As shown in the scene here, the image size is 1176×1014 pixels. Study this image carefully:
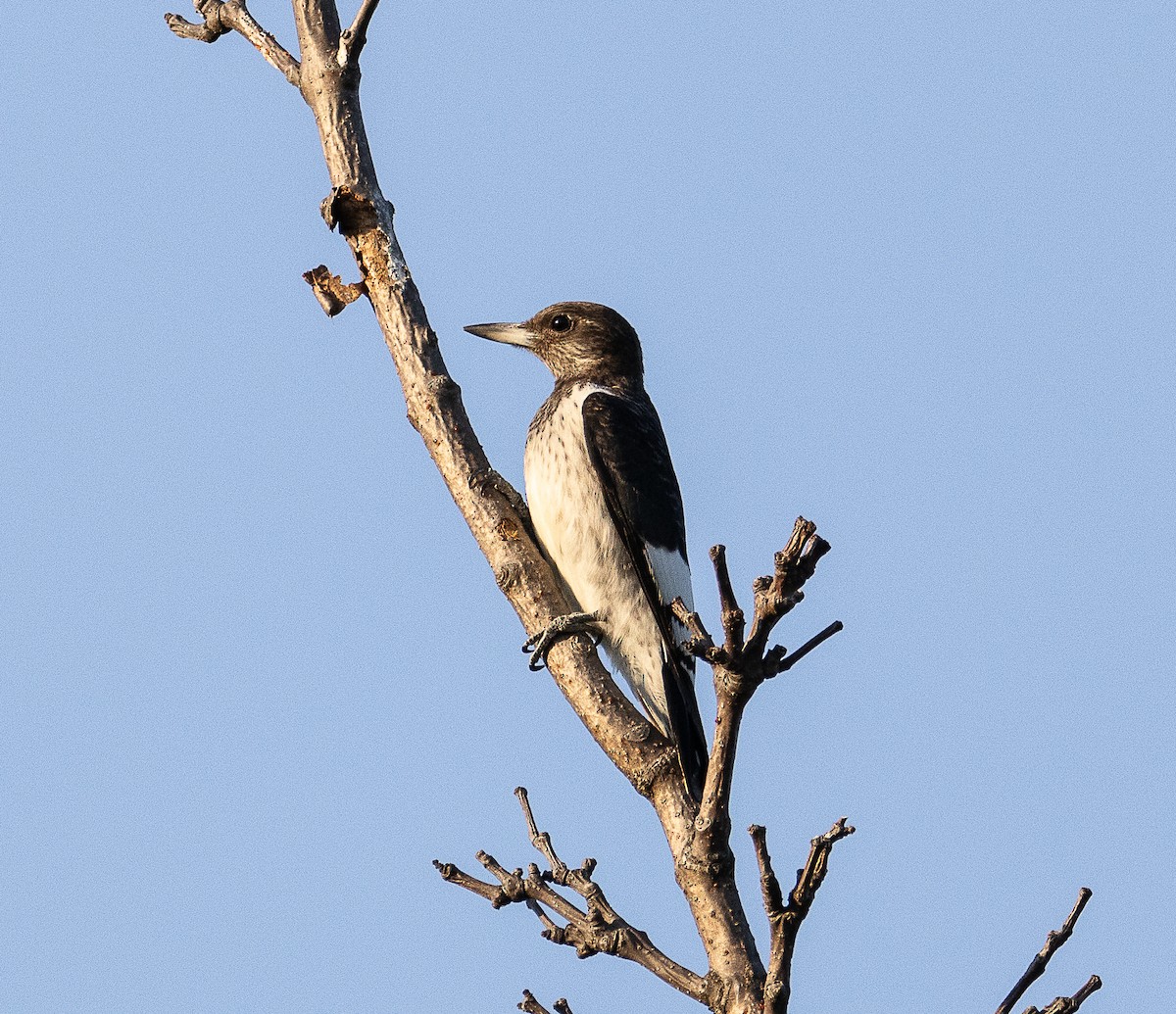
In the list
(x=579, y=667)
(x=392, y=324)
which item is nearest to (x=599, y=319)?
(x=392, y=324)

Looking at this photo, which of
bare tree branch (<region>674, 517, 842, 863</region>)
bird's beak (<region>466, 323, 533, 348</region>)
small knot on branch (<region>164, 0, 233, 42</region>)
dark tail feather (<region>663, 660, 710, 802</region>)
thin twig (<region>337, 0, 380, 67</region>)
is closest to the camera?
bare tree branch (<region>674, 517, 842, 863</region>)

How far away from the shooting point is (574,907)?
165 inches

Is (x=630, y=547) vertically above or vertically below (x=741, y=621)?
above

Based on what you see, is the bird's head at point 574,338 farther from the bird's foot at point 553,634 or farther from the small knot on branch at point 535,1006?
the small knot on branch at point 535,1006

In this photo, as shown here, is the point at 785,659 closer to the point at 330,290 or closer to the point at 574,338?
the point at 330,290

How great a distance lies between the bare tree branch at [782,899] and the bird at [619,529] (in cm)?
192

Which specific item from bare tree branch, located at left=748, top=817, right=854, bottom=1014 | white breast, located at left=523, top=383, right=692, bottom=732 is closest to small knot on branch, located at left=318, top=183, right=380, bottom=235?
white breast, located at left=523, top=383, right=692, bottom=732

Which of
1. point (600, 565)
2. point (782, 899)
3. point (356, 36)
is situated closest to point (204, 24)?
point (356, 36)

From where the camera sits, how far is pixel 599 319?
7.66m

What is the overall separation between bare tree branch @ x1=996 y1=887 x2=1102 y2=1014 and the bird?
72.1 inches

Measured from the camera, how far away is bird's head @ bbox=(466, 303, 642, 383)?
759 cm

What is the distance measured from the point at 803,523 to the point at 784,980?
3.44 ft

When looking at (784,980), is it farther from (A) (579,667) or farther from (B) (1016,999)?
(A) (579,667)

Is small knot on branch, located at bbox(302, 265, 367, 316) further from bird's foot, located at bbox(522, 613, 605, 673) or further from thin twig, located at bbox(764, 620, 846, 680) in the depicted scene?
thin twig, located at bbox(764, 620, 846, 680)
